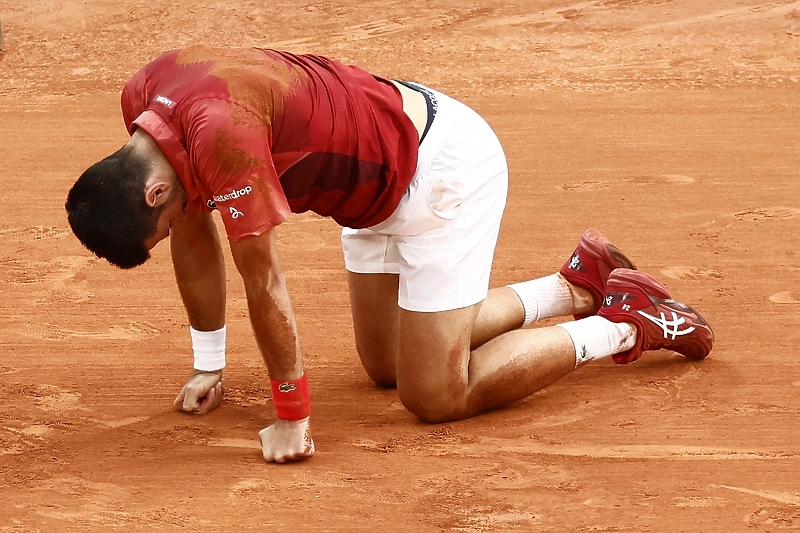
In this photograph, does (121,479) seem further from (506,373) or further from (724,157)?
(724,157)

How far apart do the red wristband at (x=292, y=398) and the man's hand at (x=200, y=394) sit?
54cm

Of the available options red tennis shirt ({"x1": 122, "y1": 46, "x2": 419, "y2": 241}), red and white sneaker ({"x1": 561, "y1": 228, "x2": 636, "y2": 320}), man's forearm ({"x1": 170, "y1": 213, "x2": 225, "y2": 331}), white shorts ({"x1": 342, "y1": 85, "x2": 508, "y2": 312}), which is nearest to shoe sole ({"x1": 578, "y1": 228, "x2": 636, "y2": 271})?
red and white sneaker ({"x1": 561, "y1": 228, "x2": 636, "y2": 320})

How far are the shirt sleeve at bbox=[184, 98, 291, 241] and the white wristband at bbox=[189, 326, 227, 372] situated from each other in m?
0.84

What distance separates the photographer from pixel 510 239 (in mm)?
5215

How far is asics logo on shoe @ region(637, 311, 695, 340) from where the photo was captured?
3.95 metres

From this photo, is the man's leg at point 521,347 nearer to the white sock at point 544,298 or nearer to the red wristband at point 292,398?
the white sock at point 544,298

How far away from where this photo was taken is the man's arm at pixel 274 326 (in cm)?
310

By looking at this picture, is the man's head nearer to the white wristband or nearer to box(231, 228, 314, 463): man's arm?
box(231, 228, 314, 463): man's arm

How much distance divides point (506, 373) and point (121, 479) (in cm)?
127

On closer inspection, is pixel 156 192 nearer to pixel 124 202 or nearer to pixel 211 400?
pixel 124 202

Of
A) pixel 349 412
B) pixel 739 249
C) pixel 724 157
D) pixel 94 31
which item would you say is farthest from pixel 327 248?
pixel 94 31

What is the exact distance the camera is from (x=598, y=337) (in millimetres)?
3863

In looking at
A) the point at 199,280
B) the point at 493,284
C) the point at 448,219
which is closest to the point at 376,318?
the point at 448,219

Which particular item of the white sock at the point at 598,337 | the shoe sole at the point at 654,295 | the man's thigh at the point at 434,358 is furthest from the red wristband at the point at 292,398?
the shoe sole at the point at 654,295
